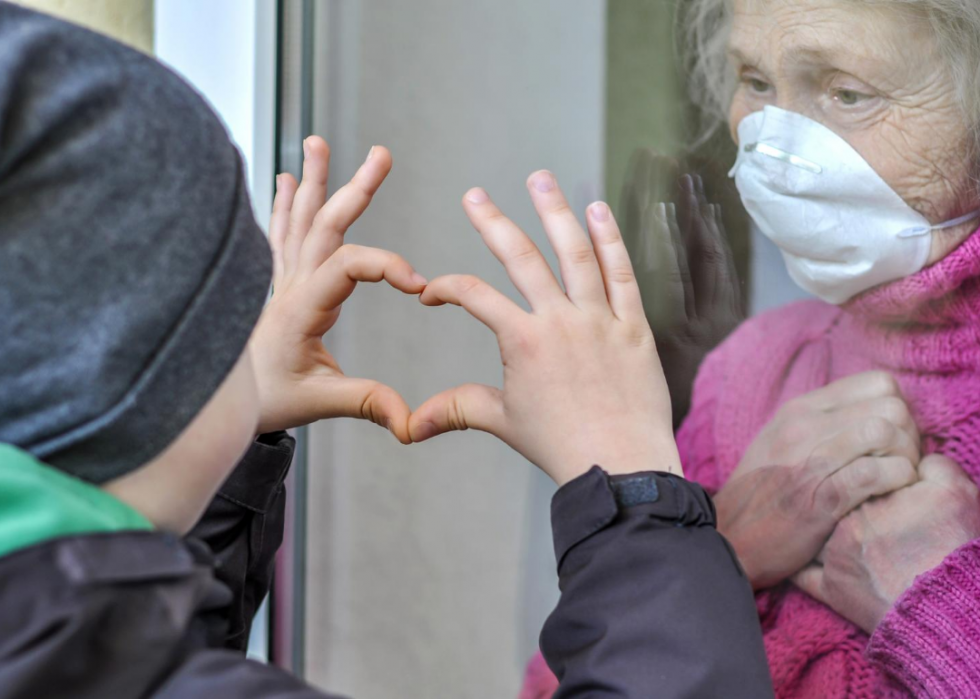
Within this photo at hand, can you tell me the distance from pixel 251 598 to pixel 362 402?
0.60 ft

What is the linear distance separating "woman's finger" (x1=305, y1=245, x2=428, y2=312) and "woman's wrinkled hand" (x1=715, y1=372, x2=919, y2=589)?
1.14 ft

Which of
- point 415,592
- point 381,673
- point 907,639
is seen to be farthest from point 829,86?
point 381,673

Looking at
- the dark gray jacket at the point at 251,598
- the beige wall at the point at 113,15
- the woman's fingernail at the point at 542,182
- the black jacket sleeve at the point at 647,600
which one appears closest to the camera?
the dark gray jacket at the point at 251,598

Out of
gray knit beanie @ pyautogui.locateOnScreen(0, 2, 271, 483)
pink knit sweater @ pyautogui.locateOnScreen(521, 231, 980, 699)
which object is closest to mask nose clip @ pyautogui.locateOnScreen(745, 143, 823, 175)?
pink knit sweater @ pyautogui.locateOnScreen(521, 231, 980, 699)

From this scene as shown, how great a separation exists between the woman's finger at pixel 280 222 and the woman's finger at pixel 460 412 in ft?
0.66

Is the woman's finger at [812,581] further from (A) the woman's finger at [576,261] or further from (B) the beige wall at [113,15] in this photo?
(B) the beige wall at [113,15]

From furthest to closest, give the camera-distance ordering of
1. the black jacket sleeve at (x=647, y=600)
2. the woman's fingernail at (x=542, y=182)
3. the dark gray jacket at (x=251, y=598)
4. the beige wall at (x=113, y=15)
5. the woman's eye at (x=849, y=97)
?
the beige wall at (x=113, y=15) < the woman's eye at (x=849, y=97) < the woman's fingernail at (x=542, y=182) < the black jacket sleeve at (x=647, y=600) < the dark gray jacket at (x=251, y=598)

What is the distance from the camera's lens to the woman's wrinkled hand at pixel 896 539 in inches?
27.3

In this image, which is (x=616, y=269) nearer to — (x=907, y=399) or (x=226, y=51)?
(x=907, y=399)

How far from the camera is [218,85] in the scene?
92 centimetres

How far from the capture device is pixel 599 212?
605mm

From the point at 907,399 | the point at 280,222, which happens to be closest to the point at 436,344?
the point at 280,222

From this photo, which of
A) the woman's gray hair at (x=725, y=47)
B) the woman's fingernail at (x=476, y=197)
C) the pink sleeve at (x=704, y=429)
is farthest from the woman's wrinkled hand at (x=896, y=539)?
the woman's fingernail at (x=476, y=197)

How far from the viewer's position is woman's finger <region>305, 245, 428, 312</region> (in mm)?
675
